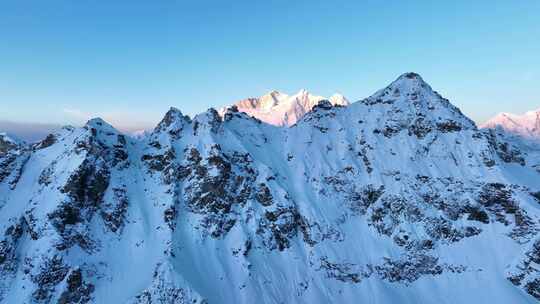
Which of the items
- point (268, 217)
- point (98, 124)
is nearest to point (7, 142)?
point (98, 124)

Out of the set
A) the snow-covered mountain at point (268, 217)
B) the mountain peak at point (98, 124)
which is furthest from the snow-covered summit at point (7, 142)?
the mountain peak at point (98, 124)

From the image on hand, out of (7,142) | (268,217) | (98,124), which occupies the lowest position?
(268,217)

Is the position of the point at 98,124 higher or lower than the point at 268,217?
higher

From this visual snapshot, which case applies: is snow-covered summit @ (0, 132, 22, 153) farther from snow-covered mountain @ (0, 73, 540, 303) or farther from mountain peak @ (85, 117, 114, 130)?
mountain peak @ (85, 117, 114, 130)

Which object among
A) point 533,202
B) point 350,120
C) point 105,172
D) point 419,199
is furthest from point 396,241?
point 105,172

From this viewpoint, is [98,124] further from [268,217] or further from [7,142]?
[268,217]

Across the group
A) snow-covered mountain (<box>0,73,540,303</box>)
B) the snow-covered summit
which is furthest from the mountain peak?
the snow-covered summit

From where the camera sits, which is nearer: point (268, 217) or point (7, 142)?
point (268, 217)

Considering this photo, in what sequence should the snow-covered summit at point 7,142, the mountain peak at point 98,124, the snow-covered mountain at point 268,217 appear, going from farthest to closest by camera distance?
the snow-covered summit at point 7,142
the mountain peak at point 98,124
the snow-covered mountain at point 268,217

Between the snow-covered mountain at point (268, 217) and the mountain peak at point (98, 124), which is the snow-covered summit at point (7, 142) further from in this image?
the mountain peak at point (98, 124)

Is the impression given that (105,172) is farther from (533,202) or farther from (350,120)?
(533,202)
